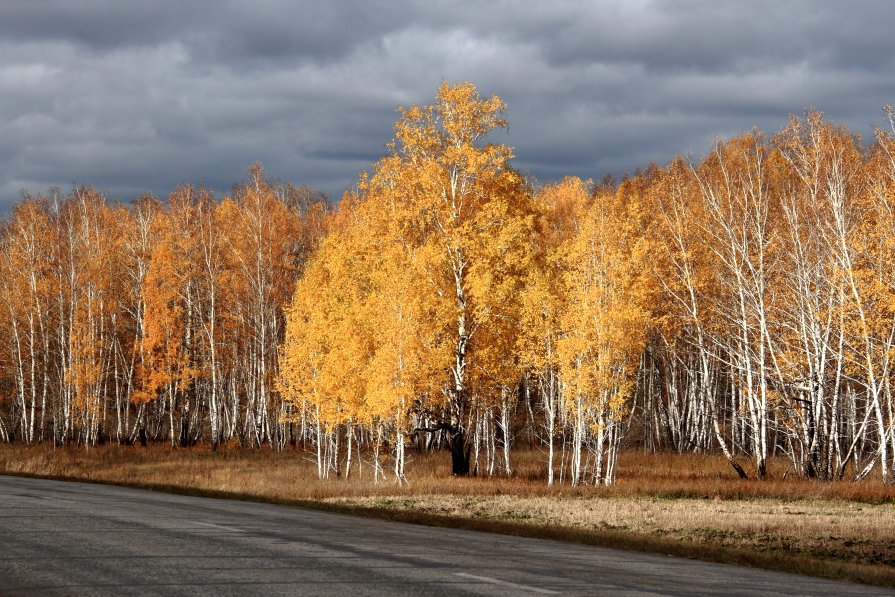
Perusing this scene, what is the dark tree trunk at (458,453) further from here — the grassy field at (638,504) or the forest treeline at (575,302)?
the grassy field at (638,504)

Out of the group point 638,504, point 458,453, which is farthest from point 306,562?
point 458,453

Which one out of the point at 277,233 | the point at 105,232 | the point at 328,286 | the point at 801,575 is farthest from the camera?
the point at 105,232

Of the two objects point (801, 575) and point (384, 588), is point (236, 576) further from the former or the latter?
point (801, 575)

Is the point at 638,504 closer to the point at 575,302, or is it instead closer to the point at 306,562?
the point at 575,302

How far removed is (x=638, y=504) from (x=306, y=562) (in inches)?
540

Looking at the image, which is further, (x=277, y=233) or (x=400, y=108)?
(x=277, y=233)

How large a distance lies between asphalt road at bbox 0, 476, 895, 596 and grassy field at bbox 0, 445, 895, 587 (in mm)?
2077

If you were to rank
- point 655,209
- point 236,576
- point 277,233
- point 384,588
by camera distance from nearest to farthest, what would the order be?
1. point 384,588
2. point 236,576
3. point 655,209
4. point 277,233

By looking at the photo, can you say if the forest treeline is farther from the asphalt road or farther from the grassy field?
the asphalt road

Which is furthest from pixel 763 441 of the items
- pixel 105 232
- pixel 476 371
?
pixel 105 232

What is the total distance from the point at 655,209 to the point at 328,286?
2410cm

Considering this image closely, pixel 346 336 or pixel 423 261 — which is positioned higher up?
pixel 423 261

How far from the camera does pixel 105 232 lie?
64562mm

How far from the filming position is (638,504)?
22938 mm
